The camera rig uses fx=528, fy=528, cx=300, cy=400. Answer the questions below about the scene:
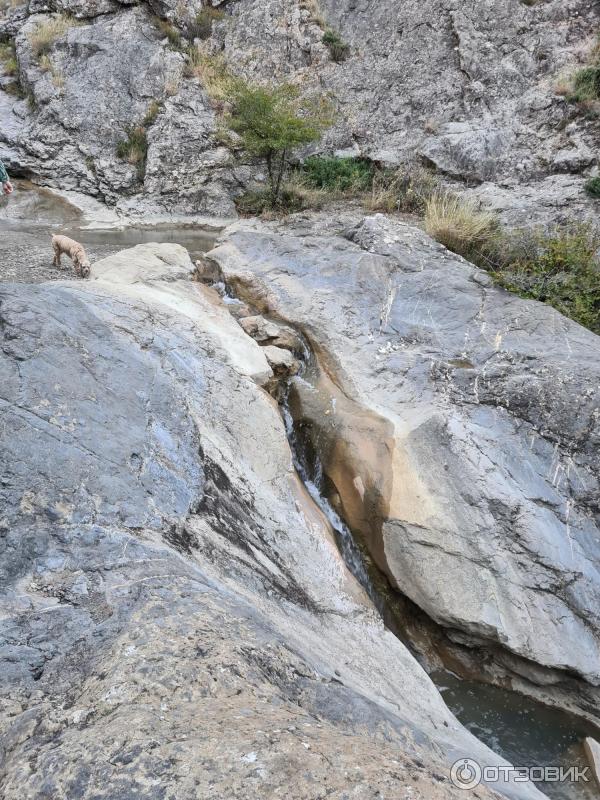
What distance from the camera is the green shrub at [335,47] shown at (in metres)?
13.5

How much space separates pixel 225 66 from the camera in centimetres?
1360

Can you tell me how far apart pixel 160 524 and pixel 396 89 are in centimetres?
1319

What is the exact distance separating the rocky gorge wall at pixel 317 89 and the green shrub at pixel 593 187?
997mm

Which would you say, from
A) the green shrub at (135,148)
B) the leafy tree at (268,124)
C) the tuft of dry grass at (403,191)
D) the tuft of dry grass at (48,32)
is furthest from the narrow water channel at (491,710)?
the tuft of dry grass at (48,32)

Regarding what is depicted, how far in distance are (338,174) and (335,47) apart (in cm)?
456

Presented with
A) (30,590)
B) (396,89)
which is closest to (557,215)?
(396,89)

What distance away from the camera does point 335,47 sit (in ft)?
44.4

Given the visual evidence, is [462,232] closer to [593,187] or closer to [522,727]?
[593,187]

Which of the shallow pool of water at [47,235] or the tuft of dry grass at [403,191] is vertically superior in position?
the tuft of dry grass at [403,191]

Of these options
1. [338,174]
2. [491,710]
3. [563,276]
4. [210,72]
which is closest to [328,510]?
[491,710]

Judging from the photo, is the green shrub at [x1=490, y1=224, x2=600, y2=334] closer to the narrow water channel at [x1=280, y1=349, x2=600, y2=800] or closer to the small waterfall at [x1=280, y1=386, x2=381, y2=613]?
the small waterfall at [x1=280, y1=386, x2=381, y2=613]

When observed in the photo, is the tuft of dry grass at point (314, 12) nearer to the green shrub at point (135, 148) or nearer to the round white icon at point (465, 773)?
the green shrub at point (135, 148)

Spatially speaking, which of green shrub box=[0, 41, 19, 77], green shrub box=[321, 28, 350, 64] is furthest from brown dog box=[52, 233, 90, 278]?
green shrub box=[321, 28, 350, 64]

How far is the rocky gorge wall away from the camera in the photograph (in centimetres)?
1100
